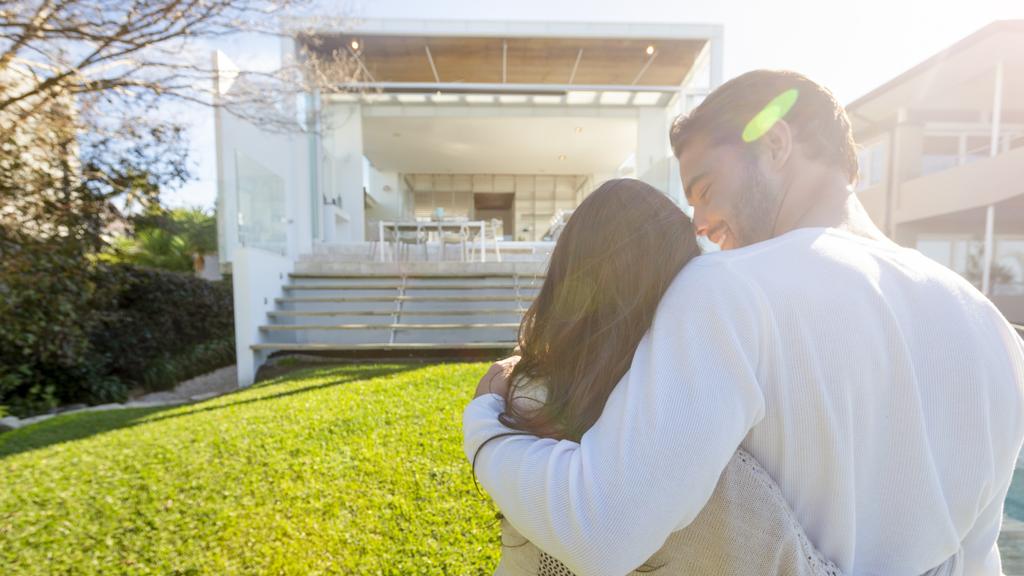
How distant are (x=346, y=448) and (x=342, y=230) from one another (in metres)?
9.66

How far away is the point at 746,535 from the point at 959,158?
53.3 ft

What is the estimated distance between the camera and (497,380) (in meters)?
0.96

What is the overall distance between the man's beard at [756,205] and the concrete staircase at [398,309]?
17.6 ft

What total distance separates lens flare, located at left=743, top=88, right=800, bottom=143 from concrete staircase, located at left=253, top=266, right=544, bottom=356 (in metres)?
5.45

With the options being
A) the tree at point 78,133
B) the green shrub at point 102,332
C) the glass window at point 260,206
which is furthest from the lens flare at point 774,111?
the glass window at point 260,206

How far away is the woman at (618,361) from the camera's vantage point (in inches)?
24.4

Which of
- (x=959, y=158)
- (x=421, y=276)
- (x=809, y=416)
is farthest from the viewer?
(x=959, y=158)

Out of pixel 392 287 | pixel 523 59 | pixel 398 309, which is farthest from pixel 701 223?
A: pixel 523 59

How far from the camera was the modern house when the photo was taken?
6750 mm

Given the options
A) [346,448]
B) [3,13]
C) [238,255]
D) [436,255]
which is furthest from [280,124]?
[436,255]

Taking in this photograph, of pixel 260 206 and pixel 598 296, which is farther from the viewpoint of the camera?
pixel 260 206

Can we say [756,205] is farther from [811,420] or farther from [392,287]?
[392,287]

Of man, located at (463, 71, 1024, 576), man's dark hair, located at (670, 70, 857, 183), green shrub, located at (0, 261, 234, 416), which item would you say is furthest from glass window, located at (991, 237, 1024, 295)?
green shrub, located at (0, 261, 234, 416)

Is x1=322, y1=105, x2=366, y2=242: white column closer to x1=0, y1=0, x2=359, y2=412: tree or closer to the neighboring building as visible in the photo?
x1=0, y1=0, x2=359, y2=412: tree
